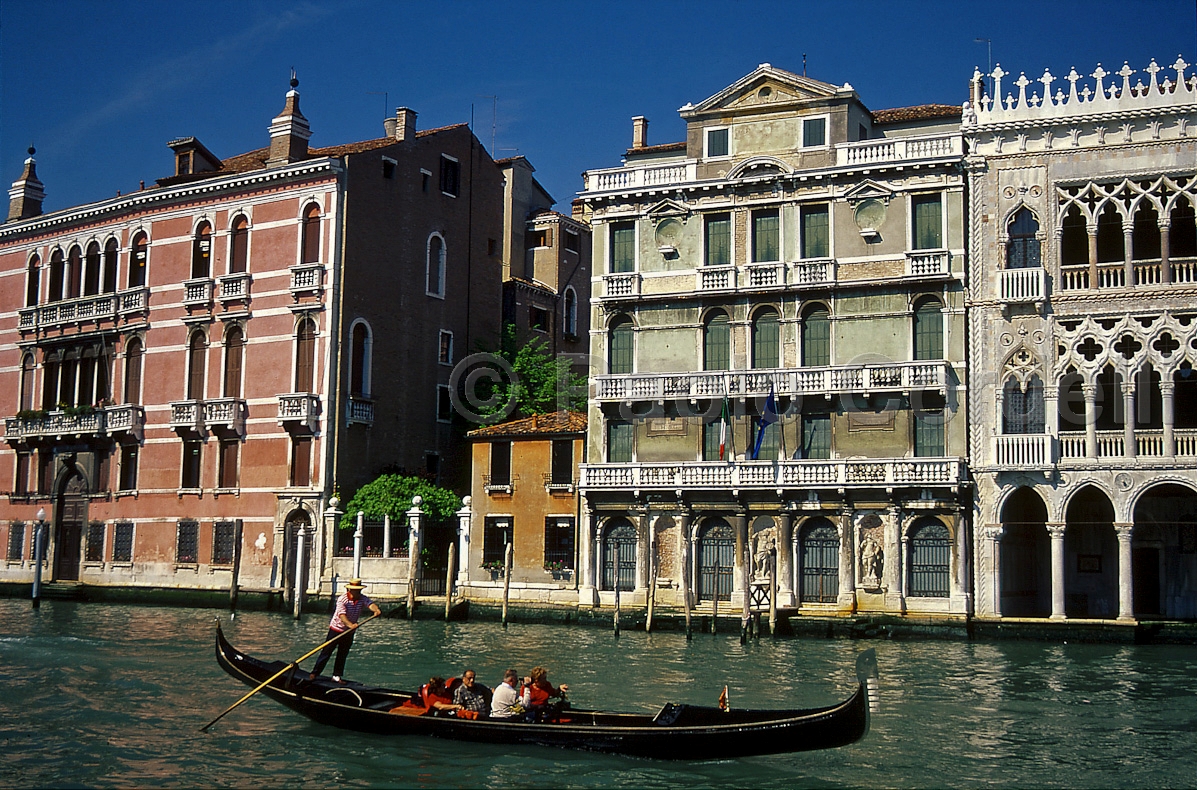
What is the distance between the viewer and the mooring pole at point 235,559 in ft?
108

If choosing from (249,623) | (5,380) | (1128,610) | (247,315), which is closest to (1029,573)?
(1128,610)

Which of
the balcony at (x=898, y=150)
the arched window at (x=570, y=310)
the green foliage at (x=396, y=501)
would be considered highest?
the balcony at (x=898, y=150)

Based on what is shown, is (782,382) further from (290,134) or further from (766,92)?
(290,134)

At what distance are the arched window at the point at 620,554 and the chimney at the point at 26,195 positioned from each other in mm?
22973

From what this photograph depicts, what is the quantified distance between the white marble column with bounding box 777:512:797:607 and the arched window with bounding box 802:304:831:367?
3.47m

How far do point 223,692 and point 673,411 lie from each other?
1473 cm

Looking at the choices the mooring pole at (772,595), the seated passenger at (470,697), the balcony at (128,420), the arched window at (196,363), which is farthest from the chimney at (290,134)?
the seated passenger at (470,697)

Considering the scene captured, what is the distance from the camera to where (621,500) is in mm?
31516

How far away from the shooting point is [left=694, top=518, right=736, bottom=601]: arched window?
30.7m

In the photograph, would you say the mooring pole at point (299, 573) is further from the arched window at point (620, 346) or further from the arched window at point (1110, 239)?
the arched window at point (1110, 239)

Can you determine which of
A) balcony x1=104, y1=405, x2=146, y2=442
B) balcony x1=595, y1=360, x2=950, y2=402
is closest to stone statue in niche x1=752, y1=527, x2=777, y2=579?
balcony x1=595, y1=360, x2=950, y2=402

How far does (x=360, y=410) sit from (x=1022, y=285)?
16.5 metres

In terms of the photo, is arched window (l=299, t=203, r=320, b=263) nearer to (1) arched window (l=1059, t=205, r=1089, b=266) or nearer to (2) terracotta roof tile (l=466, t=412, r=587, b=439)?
(2) terracotta roof tile (l=466, t=412, r=587, b=439)

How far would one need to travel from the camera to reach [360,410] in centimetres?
3519
